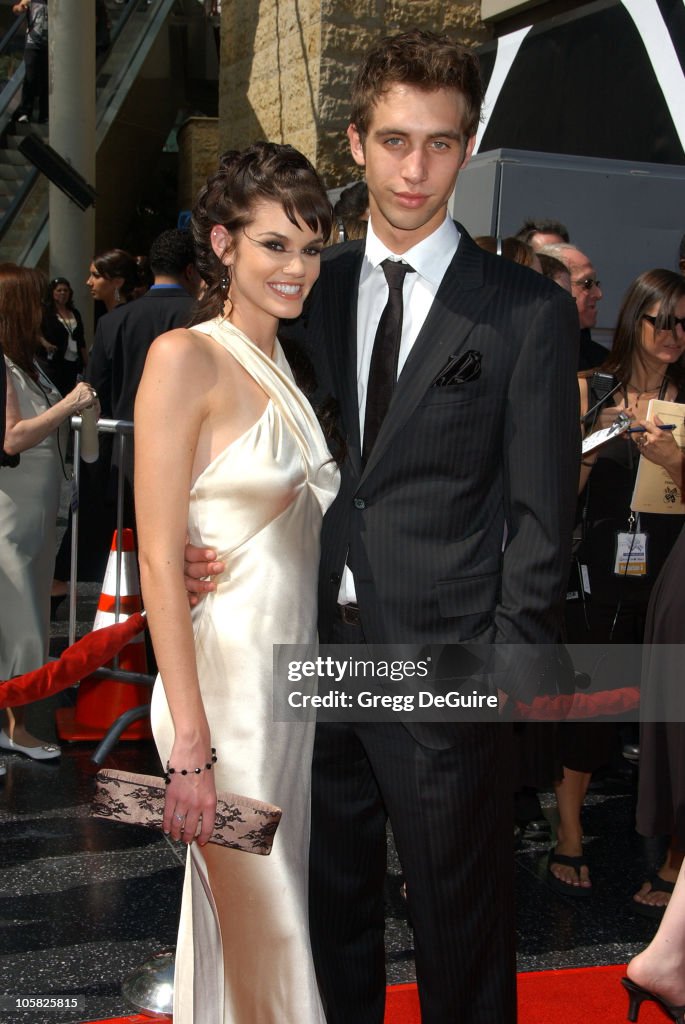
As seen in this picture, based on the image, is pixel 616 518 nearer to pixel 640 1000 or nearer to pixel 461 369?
pixel 640 1000

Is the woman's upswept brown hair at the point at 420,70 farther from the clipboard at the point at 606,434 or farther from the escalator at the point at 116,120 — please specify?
the escalator at the point at 116,120

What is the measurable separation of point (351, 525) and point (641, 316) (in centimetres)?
215

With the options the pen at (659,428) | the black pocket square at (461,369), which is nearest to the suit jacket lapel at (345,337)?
the black pocket square at (461,369)

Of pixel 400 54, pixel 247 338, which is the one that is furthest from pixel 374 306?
pixel 400 54

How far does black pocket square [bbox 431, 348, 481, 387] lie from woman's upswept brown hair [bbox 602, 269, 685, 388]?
79.0 inches

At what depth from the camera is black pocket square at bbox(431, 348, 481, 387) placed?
229 cm

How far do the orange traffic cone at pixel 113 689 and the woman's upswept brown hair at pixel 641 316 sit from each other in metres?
2.42

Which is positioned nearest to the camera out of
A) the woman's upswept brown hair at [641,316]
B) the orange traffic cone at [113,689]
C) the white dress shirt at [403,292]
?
the white dress shirt at [403,292]

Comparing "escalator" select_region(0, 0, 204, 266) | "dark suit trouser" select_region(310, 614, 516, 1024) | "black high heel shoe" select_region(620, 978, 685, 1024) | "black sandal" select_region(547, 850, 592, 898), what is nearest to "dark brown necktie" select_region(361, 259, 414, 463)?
"dark suit trouser" select_region(310, 614, 516, 1024)

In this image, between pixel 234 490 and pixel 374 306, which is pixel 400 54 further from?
pixel 234 490

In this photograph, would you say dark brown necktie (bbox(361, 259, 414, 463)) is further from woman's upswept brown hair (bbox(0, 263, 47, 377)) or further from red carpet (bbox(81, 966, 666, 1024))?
woman's upswept brown hair (bbox(0, 263, 47, 377))

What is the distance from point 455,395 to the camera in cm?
230

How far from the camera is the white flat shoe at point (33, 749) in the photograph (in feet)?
16.4

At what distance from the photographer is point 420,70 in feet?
7.59
